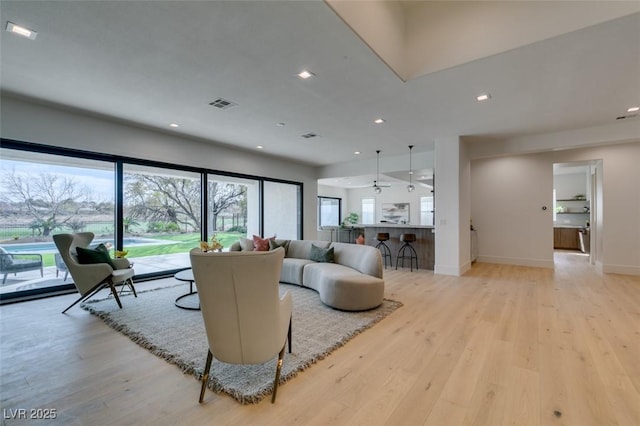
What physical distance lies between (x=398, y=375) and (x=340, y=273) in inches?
67.6

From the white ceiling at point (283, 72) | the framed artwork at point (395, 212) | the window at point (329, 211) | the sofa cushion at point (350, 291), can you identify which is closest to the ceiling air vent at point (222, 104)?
the white ceiling at point (283, 72)

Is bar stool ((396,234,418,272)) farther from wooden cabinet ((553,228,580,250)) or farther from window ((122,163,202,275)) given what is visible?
wooden cabinet ((553,228,580,250))

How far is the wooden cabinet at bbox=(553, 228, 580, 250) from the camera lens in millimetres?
9281

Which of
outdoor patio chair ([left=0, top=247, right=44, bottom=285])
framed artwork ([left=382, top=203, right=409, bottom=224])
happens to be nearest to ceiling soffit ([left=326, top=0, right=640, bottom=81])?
outdoor patio chair ([left=0, top=247, right=44, bottom=285])

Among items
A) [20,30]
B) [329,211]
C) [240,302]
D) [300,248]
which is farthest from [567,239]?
[20,30]

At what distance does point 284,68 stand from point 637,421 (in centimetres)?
387

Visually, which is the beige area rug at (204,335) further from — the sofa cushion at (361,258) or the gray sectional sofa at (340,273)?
the sofa cushion at (361,258)

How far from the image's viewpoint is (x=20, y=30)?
2416mm

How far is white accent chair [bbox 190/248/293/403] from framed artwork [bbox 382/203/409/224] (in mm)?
10959

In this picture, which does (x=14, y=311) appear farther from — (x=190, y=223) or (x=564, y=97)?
(x=564, y=97)

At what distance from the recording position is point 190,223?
610 centimetres

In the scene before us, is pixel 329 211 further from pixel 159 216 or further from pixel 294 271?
pixel 294 271

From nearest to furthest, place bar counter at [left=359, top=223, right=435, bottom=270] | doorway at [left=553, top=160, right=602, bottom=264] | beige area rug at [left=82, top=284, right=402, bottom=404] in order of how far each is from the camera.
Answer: beige area rug at [left=82, top=284, right=402, bottom=404], bar counter at [left=359, top=223, right=435, bottom=270], doorway at [left=553, top=160, right=602, bottom=264]

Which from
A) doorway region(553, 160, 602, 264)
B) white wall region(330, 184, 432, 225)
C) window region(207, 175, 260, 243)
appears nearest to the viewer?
window region(207, 175, 260, 243)
